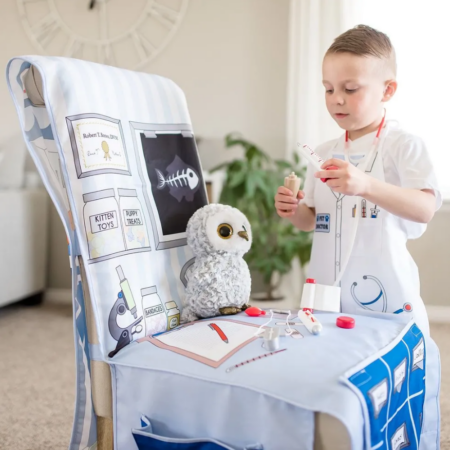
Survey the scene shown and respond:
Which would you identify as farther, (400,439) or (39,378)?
(39,378)

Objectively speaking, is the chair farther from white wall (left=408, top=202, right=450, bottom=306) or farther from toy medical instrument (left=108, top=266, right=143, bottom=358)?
white wall (left=408, top=202, right=450, bottom=306)

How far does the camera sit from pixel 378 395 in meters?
0.73

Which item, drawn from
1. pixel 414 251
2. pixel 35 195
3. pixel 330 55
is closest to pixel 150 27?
pixel 35 195

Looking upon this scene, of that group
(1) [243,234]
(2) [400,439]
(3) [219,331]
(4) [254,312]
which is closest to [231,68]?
(1) [243,234]

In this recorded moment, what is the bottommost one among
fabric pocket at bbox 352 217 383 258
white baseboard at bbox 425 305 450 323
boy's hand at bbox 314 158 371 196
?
white baseboard at bbox 425 305 450 323

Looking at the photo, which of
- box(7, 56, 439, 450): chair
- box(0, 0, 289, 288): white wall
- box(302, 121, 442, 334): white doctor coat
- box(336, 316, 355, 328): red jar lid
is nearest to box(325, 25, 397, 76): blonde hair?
box(302, 121, 442, 334): white doctor coat

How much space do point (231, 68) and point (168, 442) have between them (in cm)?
213

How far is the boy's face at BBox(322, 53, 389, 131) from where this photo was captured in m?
1.01

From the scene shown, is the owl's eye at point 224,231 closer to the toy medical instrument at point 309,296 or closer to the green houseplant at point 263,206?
the toy medical instrument at point 309,296

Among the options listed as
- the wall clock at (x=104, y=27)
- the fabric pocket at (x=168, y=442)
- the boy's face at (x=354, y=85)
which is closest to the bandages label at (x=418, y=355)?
the fabric pocket at (x=168, y=442)

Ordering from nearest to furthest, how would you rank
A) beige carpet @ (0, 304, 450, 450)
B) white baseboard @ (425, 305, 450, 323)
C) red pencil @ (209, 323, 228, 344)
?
red pencil @ (209, 323, 228, 344) → beige carpet @ (0, 304, 450, 450) → white baseboard @ (425, 305, 450, 323)

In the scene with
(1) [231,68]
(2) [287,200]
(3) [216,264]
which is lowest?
(3) [216,264]

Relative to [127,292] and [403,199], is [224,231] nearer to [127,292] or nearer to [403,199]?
[127,292]

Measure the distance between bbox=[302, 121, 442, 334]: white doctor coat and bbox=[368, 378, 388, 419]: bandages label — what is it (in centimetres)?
30
